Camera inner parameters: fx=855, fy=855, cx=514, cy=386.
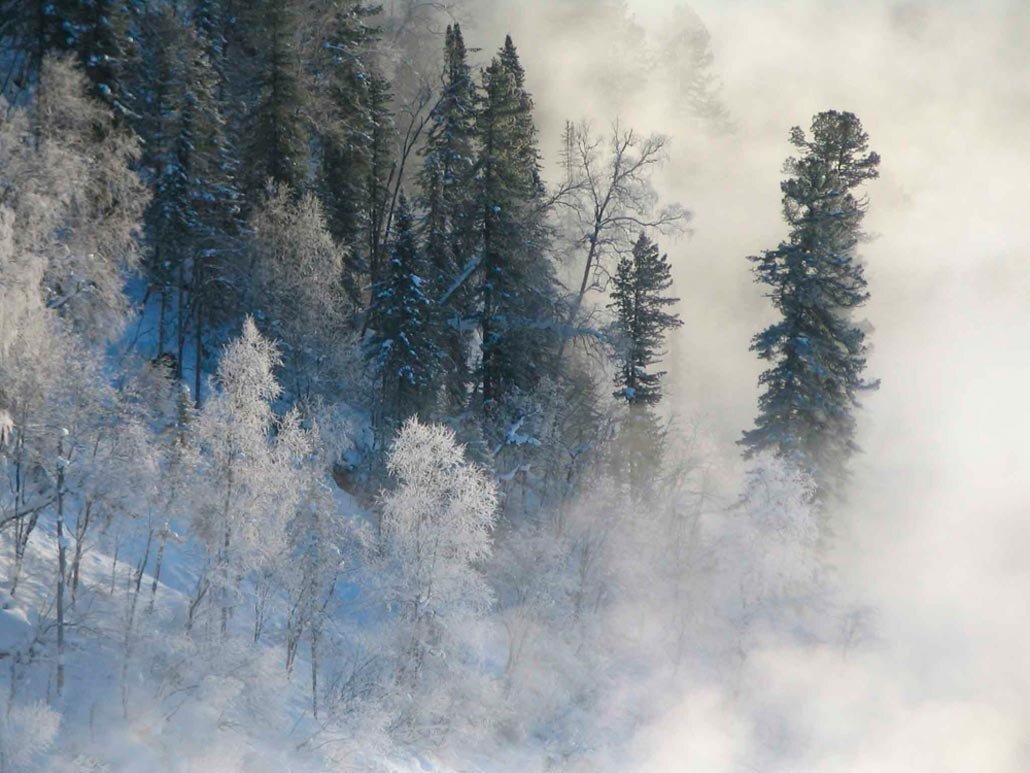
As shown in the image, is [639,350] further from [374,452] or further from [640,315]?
[374,452]

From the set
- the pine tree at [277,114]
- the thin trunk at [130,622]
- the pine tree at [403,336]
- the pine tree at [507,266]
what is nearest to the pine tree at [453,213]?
the pine tree at [507,266]

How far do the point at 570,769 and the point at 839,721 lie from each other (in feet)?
46.4

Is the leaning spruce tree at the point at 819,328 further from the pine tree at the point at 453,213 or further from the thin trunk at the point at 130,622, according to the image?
the thin trunk at the point at 130,622

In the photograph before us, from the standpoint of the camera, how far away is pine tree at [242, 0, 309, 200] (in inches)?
1489

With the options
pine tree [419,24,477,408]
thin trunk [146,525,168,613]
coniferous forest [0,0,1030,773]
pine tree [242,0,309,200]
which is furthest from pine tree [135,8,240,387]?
thin trunk [146,525,168,613]

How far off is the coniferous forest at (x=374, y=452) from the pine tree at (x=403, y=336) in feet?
0.44

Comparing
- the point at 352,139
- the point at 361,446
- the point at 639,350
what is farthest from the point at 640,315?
the point at 352,139

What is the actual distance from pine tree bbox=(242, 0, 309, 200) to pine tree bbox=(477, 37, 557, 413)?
329 inches

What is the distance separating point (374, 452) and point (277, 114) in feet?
51.8

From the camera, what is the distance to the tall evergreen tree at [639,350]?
127ft

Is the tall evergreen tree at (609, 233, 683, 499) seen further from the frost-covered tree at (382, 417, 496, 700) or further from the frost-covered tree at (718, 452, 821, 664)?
the frost-covered tree at (382, 417, 496, 700)

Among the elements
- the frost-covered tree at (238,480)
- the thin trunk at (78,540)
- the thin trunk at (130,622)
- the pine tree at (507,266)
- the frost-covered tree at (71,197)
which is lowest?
the thin trunk at (130,622)

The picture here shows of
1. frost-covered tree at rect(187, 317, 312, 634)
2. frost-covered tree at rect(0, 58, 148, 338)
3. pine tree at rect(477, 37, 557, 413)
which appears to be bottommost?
frost-covered tree at rect(187, 317, 312, 634)

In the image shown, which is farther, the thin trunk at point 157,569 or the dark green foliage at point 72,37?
the dark green foliage at point 72,37
